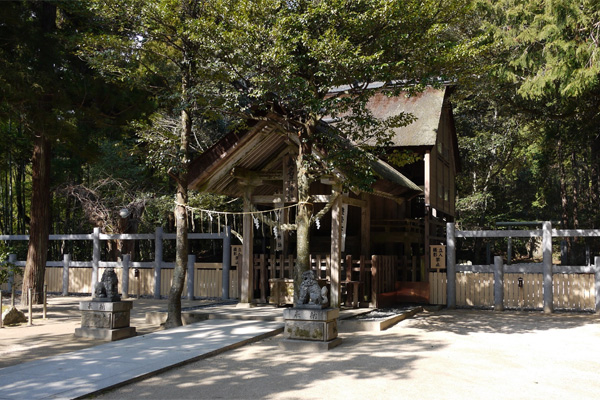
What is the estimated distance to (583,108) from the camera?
18.6 m

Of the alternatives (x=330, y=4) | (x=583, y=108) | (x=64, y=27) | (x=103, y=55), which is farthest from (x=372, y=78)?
(x=583, y=108)

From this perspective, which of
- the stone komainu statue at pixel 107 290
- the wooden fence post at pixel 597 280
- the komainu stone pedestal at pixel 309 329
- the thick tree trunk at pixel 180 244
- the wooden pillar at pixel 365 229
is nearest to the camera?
the komainu stone pedestal at pixel 309 329

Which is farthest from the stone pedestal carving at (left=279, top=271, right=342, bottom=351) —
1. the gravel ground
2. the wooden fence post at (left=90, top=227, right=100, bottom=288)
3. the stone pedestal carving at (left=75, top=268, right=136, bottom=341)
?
the wooden fence post at (left=90, top=227, right=100, bottom=288)

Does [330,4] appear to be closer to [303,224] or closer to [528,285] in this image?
[303,224]

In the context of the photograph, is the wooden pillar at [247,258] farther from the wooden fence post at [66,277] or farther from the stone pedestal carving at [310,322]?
the wooden fence post at [66,277]

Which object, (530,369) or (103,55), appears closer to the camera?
(530,369)

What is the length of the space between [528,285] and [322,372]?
370 inches

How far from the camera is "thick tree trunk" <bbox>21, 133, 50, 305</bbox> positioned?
15.3 m

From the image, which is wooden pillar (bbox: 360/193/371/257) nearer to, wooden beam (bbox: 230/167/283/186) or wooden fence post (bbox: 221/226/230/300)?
wooden beam (bbox: 230/167/283/186)

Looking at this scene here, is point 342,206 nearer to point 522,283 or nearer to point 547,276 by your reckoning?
point 522,283

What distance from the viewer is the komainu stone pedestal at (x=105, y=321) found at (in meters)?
9.88

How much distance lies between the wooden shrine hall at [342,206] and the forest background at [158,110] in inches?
42.6

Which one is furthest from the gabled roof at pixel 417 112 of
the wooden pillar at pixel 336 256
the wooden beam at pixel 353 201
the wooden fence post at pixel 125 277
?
the wooden fence post at pixel 125 277

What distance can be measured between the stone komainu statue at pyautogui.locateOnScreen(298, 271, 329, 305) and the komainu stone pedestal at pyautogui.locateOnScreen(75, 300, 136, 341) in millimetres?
3622
